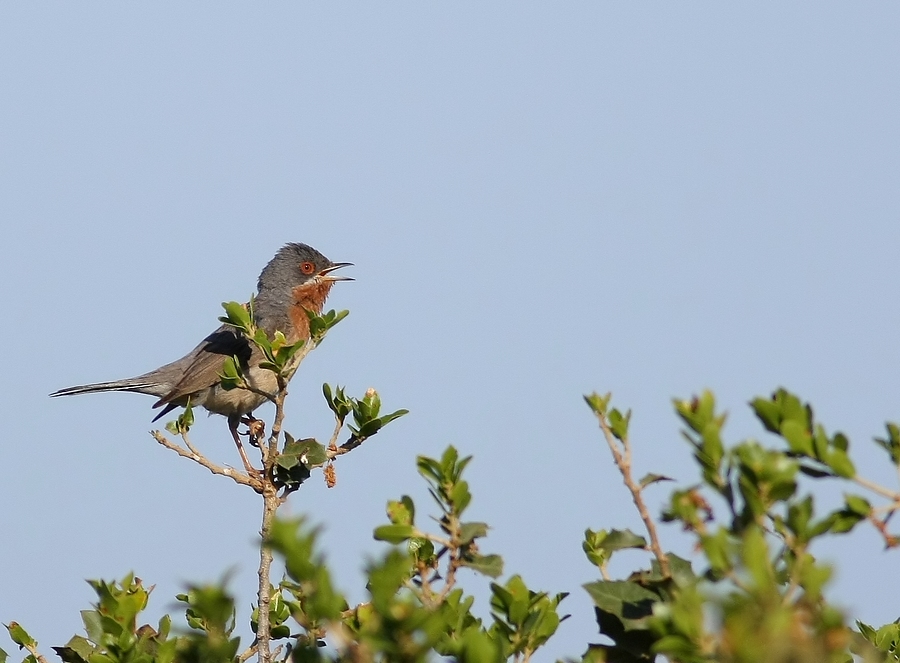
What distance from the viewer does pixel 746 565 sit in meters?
A: 1.70

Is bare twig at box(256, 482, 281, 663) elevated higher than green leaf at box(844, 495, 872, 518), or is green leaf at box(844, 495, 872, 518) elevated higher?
bare twig at box(256, 482, 281, 663)

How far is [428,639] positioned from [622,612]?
2.32ft

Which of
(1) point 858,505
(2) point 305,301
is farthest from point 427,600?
(2) point 305,301

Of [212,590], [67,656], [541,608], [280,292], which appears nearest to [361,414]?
[67,656]

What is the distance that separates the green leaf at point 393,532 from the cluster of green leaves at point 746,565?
46 centimetres

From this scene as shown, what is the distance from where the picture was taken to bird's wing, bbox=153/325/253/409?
9344mm

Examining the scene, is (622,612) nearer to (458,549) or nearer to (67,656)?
(458,549)

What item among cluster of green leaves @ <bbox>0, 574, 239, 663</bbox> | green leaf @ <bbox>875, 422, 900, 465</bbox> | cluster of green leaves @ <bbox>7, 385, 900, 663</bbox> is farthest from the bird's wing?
green leaf @ <bbox>875, 422, 900, 465</bbox>

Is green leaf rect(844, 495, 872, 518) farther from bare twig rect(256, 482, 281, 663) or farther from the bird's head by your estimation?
the bird's head

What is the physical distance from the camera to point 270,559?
421 cm

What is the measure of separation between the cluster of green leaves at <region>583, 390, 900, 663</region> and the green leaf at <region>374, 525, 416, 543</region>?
457 millimetres

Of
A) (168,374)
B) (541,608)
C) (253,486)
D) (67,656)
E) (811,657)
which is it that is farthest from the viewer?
(168,374)

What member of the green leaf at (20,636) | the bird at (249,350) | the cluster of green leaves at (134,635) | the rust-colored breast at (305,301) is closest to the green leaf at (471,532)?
the cluster of green leaves at (134,635)

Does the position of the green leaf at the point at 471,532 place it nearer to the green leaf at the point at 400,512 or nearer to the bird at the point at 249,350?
the green leaf at the point at 400,512
